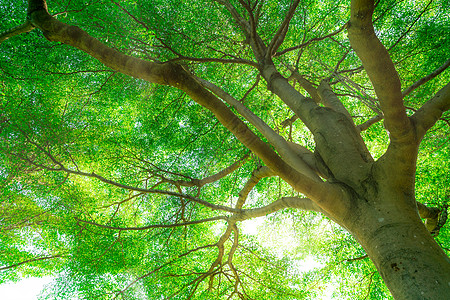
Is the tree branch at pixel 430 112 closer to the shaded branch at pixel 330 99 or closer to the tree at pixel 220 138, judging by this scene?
the tree at pixel 220 138

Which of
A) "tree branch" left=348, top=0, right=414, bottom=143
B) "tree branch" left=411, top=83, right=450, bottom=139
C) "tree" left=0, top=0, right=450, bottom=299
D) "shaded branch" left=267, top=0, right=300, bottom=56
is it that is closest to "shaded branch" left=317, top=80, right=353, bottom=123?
"tree" left=0, top=0, right=450, bottom=299

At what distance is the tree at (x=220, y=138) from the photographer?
191 cm

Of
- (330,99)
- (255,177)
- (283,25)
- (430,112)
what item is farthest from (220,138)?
(430,112)

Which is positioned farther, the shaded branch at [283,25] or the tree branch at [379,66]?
the shaded branch at [283,25]

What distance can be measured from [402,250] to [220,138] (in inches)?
157

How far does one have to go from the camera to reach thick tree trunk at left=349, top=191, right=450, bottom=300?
1457 mm

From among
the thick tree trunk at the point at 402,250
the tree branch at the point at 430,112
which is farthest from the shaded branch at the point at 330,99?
the thick tree trunk at the point at 402,250

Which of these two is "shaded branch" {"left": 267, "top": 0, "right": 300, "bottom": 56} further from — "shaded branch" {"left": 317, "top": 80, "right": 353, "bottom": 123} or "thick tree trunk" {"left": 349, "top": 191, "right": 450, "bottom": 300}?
"thick tree trunk" {"left": 349, "top": 191, "right": 450, "bottom": 300}

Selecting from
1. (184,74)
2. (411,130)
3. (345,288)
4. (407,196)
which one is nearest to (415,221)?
(407,196)

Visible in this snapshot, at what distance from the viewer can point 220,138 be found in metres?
5.29

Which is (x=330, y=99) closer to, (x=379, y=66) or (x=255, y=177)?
(x=255, y=177)

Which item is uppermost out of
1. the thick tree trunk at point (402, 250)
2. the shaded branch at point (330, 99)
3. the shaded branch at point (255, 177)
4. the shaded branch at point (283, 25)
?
the shaded branch at point (283, 25)

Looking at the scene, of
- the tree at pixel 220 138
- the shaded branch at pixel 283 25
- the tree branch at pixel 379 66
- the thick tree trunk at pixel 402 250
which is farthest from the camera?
the shaded branch at pixel 283 25

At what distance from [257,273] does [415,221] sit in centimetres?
370
